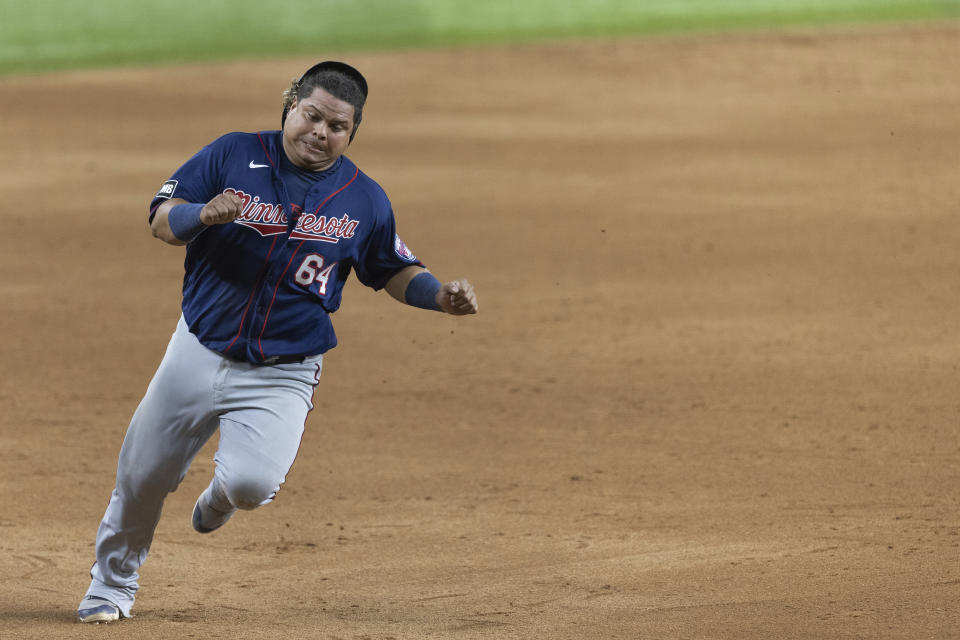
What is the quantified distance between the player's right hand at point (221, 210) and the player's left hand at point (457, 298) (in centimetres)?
86

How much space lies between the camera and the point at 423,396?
30.5ft

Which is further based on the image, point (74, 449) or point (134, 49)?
point (134, 49)

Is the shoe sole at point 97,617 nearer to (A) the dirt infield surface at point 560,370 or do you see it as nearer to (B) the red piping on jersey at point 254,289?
(A) the dirt infield surface at point 560,370

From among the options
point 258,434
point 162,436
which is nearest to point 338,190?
point 258,434

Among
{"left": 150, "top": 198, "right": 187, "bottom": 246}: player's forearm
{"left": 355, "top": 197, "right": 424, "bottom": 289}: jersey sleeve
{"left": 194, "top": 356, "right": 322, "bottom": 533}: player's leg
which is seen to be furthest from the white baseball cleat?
{"left": 355, "top": 197, "right": 424, "bottom": 289}: jersey sleeve

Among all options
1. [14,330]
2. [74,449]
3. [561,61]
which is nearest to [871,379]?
[74,449]

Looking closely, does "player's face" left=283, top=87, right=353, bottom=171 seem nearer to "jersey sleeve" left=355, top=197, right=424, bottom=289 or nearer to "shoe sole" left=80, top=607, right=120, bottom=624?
"jersey sleeve" left=355, top=197, right=424, bottom=289

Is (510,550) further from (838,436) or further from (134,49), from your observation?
(134,49)

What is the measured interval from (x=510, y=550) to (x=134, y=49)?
687 inches

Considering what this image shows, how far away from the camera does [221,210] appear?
4645 millimetres

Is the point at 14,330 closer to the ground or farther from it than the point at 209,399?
closer to the ground

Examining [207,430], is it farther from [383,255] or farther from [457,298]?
[457,298]

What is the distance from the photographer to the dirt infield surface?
5.89m

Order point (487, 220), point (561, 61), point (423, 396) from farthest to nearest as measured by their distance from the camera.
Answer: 1. point (561, 61)
2. point (487, 220)
3. point (423, 396)
